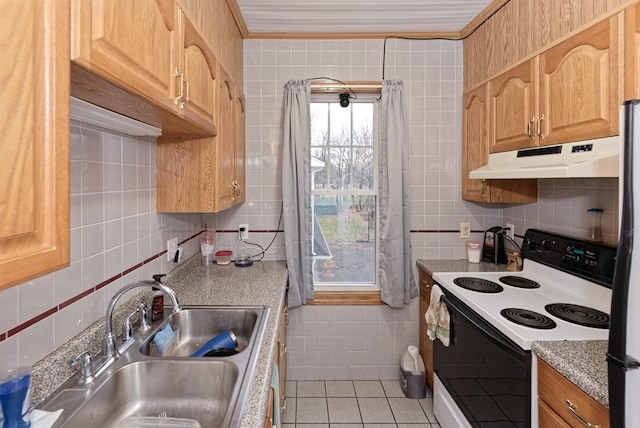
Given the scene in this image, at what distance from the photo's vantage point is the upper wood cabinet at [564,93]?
135cm

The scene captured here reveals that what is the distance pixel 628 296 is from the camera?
78 centimetres

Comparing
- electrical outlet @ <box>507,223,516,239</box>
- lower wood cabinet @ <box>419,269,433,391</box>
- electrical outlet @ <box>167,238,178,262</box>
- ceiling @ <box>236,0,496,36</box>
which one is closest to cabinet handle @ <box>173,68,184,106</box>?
electrical outlet @ <box>167,238,178,262</box>

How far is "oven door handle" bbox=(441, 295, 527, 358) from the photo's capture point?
1.35 meters

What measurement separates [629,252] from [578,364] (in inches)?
21.2

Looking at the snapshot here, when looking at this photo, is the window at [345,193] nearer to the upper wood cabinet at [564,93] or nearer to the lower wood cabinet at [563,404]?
the upper wood cabinet at [564,93]

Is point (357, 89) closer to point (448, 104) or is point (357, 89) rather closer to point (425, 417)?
point (448, 104)

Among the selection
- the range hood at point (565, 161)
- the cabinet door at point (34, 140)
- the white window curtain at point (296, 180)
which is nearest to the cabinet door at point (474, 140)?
the range hood at point (565, 161)

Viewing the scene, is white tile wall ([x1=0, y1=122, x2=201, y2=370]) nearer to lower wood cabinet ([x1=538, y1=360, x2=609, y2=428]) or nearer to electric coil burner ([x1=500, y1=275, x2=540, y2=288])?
lower wood cabinet ([x1=538, y1=360, x2=609, y2=428])

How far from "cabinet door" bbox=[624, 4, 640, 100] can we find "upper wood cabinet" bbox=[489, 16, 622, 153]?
0.08 feet

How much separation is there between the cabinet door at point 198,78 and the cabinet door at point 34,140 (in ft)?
2.18

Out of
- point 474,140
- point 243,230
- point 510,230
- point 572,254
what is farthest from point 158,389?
point 510,230

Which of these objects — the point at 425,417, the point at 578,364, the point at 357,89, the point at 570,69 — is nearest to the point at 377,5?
the point at 357,89

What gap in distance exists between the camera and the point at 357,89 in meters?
2.52

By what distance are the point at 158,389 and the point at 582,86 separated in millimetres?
2039
